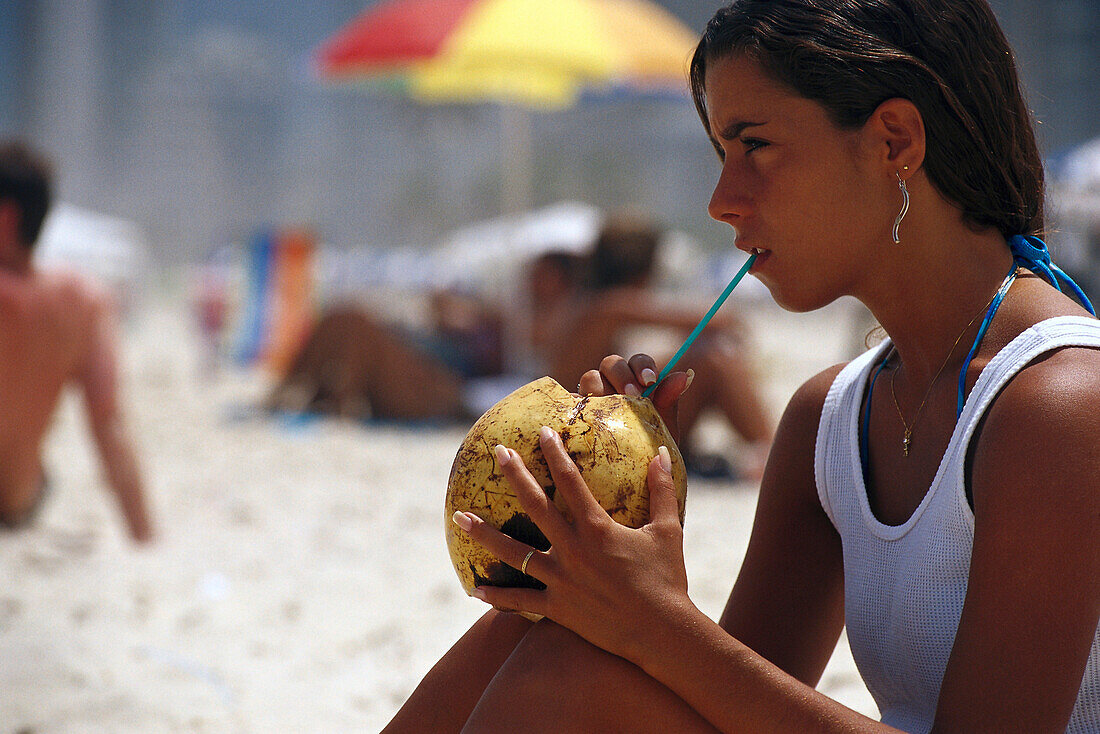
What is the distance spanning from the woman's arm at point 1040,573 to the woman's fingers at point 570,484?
40 centimetres

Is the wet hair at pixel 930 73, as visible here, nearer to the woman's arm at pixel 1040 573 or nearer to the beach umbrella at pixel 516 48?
the woman's arm at pixel 1040 573

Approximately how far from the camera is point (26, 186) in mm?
3746

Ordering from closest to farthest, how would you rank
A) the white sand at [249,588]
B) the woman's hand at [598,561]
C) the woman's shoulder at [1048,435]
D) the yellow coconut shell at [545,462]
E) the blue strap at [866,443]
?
the woman's shoulder at [1048,435]
the woman's hand at [598,561]
the yellow coconut shell at [545,462]
the blue strap at [866,443]
the white sand at [249,588]

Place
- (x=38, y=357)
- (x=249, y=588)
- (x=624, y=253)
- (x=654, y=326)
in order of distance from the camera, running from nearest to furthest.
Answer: (x=249, y=588) → (x=38, y=357) → (x=654, y=326) → (x=624, y=253)

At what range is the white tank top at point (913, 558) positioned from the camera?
113cm

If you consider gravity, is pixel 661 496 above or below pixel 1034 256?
below

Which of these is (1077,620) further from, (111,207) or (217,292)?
(111,207)

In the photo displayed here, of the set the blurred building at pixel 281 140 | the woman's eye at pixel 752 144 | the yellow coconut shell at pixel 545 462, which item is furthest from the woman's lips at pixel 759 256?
the blurred building at pixel 281 140

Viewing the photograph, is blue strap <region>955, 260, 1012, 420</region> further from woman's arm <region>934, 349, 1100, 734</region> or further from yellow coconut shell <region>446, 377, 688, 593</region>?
yellow coconut shell <region>446, 377, 688, 593</region>

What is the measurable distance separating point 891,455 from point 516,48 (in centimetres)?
553

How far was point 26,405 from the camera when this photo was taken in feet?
12.6

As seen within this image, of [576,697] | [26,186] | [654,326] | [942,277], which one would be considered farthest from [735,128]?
[654,326]

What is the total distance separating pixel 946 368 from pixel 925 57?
0.37 meters

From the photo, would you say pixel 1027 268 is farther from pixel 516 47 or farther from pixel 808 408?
pixel 516 47
